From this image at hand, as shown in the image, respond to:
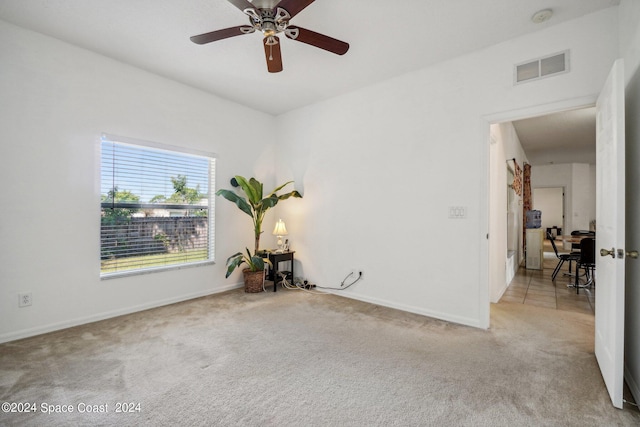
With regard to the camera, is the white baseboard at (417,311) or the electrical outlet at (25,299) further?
the white baseboard at (417,311)

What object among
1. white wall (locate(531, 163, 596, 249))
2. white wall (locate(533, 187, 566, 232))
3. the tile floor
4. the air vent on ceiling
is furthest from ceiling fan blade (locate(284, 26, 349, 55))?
white wall (locate(533, 187, 566, 232))

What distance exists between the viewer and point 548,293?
411 cm

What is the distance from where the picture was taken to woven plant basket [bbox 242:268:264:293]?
4.11 m

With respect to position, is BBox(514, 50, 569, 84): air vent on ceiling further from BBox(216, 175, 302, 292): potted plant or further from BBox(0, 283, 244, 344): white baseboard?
BBox(0, 283, 244, 344): white baseboard

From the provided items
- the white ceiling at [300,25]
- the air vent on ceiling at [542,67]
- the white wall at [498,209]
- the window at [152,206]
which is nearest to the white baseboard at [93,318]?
the window at [152,206]

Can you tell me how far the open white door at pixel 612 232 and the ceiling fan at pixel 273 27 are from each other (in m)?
1.83

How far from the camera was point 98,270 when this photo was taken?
121 inches

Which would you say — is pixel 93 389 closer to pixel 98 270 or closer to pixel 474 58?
pixel 98 270

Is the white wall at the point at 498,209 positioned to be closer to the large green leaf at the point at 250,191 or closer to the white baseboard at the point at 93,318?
the large green leaf at the point at 250,191

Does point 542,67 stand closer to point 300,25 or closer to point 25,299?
point 300,25

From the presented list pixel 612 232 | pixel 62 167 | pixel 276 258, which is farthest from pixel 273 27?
pixel 276 258

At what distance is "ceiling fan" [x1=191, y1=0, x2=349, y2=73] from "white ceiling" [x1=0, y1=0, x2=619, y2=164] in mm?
315

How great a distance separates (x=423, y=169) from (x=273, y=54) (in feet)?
6.56

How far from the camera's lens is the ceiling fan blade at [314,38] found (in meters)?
2.11
